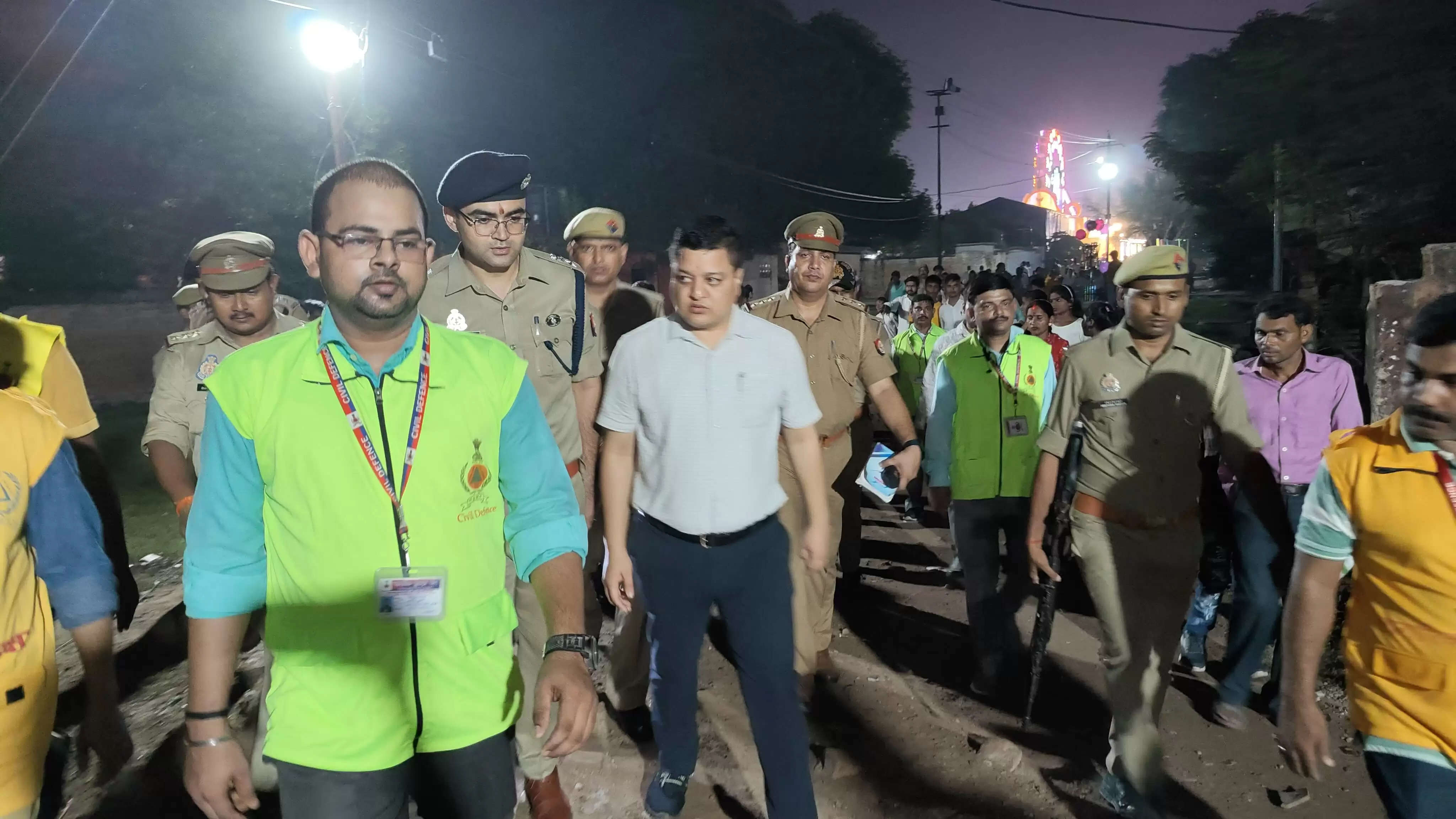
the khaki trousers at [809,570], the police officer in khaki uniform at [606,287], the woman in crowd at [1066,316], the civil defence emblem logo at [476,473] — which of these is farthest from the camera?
the woman in crowd at [1066,316]

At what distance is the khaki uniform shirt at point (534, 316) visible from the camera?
3830mm

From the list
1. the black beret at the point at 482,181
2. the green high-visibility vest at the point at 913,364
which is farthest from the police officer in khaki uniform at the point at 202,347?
the green high-visibility vest at the point at 913,364

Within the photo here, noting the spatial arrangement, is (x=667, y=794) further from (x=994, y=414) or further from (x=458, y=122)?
(x=458, y=122)

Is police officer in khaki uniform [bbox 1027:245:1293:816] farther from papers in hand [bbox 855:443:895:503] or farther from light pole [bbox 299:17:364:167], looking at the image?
light pole [bbox 299:17:364:167]

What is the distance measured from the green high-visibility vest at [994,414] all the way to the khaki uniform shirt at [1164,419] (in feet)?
3.22

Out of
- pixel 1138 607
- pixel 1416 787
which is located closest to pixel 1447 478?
pixel 1416 787

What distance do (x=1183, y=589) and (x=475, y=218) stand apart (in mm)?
3157

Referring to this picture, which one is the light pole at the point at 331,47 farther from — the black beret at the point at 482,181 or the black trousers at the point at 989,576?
the black trousers at the point at 989,576

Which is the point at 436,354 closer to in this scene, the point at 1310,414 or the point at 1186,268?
the point at 1186,268

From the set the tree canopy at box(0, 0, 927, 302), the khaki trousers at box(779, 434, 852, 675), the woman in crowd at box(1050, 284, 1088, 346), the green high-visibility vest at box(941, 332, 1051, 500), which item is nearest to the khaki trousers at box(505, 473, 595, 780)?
the khaki trousers at box(779, 434, 852, 675)

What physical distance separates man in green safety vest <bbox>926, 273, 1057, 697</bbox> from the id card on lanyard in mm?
3361

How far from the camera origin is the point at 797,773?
3.23 meters

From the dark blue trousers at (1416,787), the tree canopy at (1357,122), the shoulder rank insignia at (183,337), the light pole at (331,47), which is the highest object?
the light pole at (331,47)

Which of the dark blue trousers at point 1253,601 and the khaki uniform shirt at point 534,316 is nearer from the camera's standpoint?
the khaki uniform shirt at point 534,316
